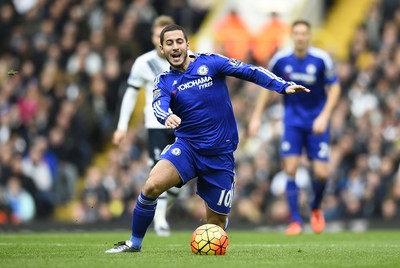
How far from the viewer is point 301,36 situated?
602 inches

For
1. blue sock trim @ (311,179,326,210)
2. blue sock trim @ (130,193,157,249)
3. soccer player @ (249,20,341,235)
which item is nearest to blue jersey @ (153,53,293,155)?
blue sock trim @ (130,193,157,249)

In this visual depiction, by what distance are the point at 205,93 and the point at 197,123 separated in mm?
319

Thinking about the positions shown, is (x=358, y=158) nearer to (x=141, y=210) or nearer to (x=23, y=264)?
(x=141, y=210)

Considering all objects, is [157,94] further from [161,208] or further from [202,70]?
[161,208]

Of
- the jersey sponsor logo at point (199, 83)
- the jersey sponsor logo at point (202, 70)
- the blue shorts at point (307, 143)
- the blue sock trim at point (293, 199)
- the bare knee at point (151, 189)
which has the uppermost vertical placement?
the jersey sponsor logo at point (202, 70)

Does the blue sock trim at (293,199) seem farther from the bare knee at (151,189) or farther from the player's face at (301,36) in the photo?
the bare knee at (151,189)

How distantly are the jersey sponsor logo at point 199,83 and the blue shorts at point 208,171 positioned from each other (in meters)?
0.57

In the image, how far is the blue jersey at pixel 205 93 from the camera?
10.8m

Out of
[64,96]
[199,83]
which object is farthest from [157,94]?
[64,96]

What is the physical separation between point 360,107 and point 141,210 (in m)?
11.7

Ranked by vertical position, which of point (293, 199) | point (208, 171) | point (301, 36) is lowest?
point (293, 199)

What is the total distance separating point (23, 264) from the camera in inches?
376

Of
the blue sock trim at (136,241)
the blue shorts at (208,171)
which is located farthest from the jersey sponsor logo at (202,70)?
the blue sock trim at (136,241)

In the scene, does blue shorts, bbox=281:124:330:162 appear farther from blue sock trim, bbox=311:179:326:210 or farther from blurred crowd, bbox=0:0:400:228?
blurred crowd, bbox=0:0:400:228
